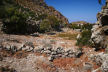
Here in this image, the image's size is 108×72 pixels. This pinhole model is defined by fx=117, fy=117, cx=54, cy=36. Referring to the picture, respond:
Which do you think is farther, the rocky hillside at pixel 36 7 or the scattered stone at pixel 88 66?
the rocky hillside at pixel 36 7

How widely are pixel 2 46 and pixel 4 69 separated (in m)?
4.75

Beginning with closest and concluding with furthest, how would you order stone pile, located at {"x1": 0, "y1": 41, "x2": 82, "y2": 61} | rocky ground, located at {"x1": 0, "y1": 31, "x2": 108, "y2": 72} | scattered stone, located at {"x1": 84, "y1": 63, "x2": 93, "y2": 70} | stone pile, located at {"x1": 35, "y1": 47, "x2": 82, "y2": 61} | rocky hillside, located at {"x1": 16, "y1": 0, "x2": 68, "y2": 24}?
rocky ground, located at {"x1": 0, "y1": 31, "x2": 108, "y2": 72} → scattered stone, located at {"x1": 84, "y1": 63, "x2": 93, "y2": 70} → stone pile, located at {"x1": 0, "y1": 41, "x2": 82, "y2": 61} → stone pile, located at {"x1": 35, "y1": 47, "x2": 82, "y2": 61} → rocky hillside, located at {"x1": 16, "y1": 0, "x2": 68, "y2": 24}

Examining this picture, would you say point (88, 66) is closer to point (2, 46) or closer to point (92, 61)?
point (92, 61)

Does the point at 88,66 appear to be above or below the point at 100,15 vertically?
below

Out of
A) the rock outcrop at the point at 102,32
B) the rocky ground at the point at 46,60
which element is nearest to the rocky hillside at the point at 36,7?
the rock outcrop at the point at 102,32

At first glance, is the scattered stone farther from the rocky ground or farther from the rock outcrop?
the rock outcrop

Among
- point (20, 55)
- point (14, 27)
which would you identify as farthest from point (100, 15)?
point (14, 27)

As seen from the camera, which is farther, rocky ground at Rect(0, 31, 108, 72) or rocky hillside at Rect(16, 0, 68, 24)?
rocky hillside at Rect(16, 0, 68, 24)

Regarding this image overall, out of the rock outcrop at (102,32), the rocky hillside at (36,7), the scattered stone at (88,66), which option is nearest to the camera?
the scattered stone at (88,66)

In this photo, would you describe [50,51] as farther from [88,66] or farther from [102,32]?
[102,32]

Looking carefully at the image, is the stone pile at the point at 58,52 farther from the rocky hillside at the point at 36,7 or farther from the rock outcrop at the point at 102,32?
the rocky hillside at the point at 36,7

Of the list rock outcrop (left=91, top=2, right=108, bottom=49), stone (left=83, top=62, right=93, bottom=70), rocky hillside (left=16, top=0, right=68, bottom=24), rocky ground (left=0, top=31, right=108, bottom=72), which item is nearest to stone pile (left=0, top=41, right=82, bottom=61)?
rocky ground (left=0, top=31, right=108, bottom=72)

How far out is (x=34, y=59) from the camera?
45.3 feet

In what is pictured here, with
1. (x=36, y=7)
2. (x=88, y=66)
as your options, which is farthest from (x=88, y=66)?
(x=36, y=7)
